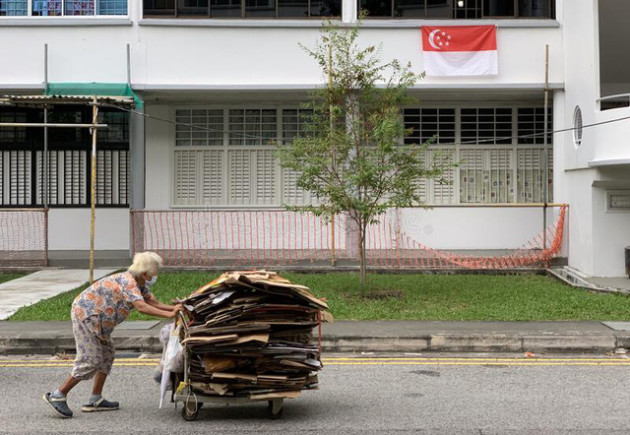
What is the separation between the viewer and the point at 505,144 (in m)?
19.1

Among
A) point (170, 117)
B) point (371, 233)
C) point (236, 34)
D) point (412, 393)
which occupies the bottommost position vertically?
point (412, 393)

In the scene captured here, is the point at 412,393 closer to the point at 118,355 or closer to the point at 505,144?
the point at 118,355

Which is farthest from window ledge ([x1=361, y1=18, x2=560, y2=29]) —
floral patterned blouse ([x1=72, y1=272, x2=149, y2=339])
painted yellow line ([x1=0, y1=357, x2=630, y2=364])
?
floral patterned blouse ([x1=72, y1=272, x2=149, y2=339])

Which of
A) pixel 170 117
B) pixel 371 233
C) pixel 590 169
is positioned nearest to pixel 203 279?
pixel 371 233

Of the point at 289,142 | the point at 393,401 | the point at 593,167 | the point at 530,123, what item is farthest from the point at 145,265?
the point at 530,123

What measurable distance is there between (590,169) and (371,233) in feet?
15.3

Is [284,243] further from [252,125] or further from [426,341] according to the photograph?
[426,341]

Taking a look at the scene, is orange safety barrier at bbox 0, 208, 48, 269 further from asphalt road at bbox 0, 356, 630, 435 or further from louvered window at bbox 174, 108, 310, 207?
asphalt road at bbox 0, 356, 630, 435

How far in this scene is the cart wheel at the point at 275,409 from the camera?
23.0 ft

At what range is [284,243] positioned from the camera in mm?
17297

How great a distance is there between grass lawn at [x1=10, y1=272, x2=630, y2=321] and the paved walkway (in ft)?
1.18

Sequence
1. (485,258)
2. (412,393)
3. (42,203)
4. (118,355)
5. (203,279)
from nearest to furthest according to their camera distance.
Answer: (412,393) < (118,355) < (203,279) < (485,258) < (42,203)

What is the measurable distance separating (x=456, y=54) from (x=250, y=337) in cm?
1200

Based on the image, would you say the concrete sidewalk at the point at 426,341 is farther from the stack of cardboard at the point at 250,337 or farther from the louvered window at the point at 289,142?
the louvered window at the point at 289,142
